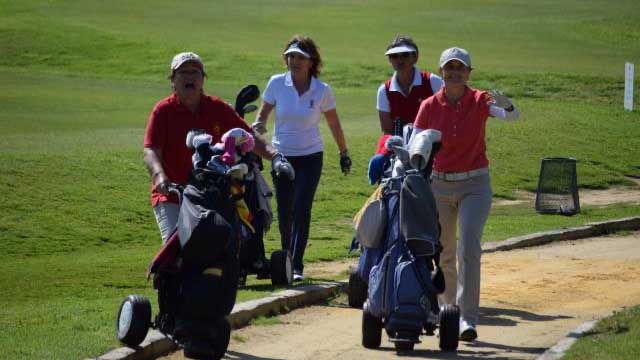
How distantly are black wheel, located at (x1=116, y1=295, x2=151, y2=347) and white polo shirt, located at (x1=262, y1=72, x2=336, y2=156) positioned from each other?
413 centimetres

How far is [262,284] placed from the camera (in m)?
12.6

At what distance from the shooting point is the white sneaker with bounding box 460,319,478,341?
32.4ft

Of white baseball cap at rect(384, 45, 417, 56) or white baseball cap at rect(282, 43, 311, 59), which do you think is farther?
white baseball cap at rect(282, 43, 311, 59)

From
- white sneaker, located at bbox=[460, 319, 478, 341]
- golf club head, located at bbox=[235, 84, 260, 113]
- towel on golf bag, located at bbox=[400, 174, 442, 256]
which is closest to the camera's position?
towel on golf bag, located at bbox=[400, 174, 442, 256]

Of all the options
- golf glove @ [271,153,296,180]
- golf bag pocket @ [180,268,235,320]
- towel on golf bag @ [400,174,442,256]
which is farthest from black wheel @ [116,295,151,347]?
towel on golf bag @ [400,174,442,256]

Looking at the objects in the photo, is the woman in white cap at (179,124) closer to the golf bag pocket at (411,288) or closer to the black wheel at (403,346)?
the golf bag pocket at (411,288)

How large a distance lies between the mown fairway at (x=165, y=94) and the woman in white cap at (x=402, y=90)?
1.77 meters

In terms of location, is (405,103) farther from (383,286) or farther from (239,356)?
(239,356)

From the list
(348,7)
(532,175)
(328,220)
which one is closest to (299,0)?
(348,7)

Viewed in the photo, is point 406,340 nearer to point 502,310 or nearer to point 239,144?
point 239,144

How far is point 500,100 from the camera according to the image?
10070mm

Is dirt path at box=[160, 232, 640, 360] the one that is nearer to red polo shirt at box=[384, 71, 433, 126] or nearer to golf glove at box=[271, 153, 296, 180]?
golf glove at box=[271, 153, 296, 180]

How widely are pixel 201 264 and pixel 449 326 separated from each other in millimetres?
1749

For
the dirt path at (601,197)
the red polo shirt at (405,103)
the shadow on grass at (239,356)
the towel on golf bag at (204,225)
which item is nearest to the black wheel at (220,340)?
the towel on golf bag at (204,225)
